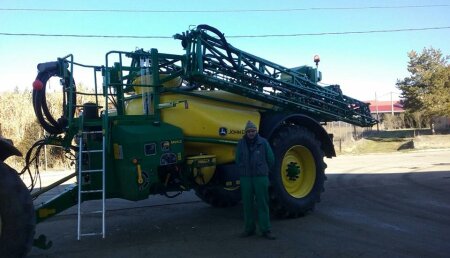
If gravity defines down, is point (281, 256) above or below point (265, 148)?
below

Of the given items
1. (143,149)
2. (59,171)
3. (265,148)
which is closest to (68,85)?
(143,149)

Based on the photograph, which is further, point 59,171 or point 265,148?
point 59,171

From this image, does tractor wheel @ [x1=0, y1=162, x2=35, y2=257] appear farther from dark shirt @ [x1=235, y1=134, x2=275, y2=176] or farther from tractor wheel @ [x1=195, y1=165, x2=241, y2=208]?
tractor wheel @ [x1=195, y1=165, x2=241, y2=208]

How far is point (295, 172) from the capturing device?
8.41m

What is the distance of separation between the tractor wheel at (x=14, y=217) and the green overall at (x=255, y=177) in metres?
2.99

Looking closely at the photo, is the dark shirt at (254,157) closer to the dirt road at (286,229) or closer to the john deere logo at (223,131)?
the john deere logo at (223,131)

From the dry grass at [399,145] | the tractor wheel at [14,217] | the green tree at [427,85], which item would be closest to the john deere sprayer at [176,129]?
the tractor wheel at [14,217]

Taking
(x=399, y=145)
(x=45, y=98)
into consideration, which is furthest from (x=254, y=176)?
(x=399, y=145)

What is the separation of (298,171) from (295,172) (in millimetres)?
83

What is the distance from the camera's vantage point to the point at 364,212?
858 cm

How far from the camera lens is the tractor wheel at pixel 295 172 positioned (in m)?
7.98

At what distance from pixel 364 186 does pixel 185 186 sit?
20.9 feet

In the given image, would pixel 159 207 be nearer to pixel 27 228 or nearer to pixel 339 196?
pixel 339 196

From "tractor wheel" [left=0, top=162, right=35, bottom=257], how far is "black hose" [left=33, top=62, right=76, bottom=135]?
1.54m
